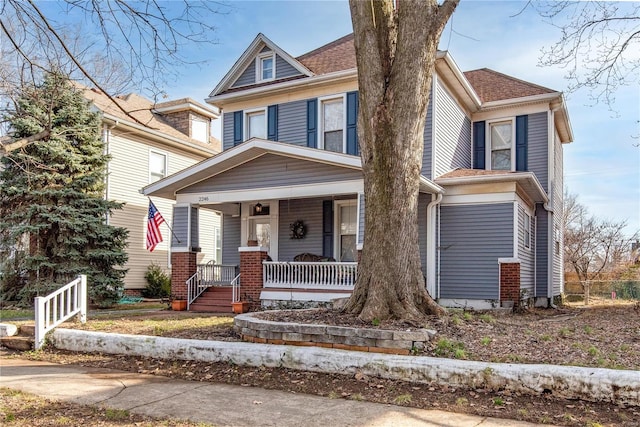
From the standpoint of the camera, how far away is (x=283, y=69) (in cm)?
1543

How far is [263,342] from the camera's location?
22.3 feet

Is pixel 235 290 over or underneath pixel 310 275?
underneath

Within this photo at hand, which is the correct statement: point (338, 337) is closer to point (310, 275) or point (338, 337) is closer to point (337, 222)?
point (310, 275)

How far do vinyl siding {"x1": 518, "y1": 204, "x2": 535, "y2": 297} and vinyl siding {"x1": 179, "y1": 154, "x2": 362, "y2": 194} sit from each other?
4.87m

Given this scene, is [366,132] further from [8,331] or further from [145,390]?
[8,331]

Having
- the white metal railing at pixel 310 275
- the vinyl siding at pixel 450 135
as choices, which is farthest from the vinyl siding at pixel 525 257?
the white metal railing at pixel 310 275

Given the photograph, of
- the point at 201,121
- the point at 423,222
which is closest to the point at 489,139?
the point at 423,222

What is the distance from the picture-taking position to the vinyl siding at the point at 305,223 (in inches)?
590

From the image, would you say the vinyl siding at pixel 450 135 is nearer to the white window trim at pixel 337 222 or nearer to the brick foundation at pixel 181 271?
the white window trim at pixel 337 222

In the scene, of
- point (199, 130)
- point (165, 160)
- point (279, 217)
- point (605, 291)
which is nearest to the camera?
point (279, 217)

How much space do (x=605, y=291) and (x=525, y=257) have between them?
30.9 feet

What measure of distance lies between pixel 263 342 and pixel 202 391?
4.61ft

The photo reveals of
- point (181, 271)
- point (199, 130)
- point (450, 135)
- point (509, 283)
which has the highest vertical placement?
point (199, 130)

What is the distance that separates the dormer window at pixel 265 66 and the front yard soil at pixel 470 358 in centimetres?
955
